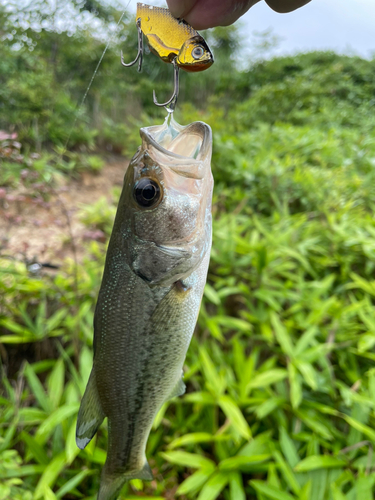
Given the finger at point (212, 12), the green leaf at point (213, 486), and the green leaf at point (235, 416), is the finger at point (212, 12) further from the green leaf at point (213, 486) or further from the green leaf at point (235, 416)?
the green leaf at point (213, 486)

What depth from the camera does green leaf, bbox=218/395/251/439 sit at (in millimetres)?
1581

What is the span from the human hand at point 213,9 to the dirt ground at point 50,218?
1.42 meters

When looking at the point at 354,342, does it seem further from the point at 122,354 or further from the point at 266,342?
the point at 122,354

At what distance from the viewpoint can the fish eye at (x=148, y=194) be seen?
0.86m

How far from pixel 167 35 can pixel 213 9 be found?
0.28 m

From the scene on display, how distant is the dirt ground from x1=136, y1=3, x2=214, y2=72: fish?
1.39m

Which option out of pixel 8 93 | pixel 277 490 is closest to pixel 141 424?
pixel 277 490

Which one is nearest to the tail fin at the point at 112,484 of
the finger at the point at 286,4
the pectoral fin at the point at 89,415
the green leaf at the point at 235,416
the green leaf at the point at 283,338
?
the pectoral fin at the point at 89,415

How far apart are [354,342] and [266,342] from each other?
59cm

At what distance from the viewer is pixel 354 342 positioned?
2062 millimetres

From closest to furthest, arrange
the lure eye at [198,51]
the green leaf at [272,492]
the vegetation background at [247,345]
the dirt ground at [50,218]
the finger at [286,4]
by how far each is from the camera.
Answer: the lure eye at [198,51] → the finger at [286,4] → the green leaf at [272,492] → the vegetation background at [247,345] → the dirt ground at [50,218]

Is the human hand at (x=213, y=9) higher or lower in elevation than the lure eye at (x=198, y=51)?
higher

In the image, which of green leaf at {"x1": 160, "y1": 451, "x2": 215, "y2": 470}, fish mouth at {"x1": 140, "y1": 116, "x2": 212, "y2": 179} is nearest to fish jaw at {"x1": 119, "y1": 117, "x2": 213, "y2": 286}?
fish mouth at {"x1": 140, "y1": 116, "x2": 212, "y2": 179}

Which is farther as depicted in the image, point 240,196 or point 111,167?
point 111,167
